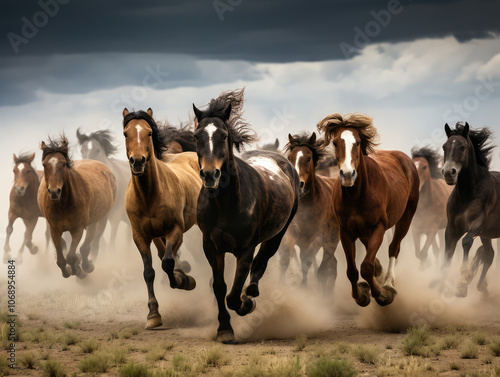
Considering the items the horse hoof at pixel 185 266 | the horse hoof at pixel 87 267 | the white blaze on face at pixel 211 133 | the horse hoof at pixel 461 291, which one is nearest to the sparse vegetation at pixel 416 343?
the horse hoof at pixel 461 291

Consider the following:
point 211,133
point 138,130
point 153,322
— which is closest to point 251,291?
point 153,322

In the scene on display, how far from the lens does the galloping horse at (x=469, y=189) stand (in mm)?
11750

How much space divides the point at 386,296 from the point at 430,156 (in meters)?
8.71

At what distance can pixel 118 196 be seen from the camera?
18.6 meters

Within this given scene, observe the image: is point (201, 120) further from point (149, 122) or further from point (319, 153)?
Answer: point (319, 153)

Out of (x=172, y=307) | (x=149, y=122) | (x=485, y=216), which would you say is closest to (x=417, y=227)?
(x=485, y=216)

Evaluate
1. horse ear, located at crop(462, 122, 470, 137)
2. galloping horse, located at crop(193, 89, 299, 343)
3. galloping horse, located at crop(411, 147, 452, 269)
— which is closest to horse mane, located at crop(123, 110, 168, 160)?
galloping horse, located at crop(193, 89, 299, 343)

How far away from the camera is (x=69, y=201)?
13109mm

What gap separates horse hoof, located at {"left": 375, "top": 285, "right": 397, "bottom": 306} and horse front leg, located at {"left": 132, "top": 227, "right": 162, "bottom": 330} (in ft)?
9.98

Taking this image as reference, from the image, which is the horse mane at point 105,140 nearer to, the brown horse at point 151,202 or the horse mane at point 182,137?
the horse mane at point 182,137

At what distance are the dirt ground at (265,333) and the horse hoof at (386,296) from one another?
465 mm

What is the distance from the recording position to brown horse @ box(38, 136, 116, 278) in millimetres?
12477

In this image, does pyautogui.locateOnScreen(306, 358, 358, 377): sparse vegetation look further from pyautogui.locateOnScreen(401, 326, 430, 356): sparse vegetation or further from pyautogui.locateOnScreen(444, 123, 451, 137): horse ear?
pyautogui.locateOnScreen(444, 123, 451, 137): horse ear

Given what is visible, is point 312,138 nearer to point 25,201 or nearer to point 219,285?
point 219,285
